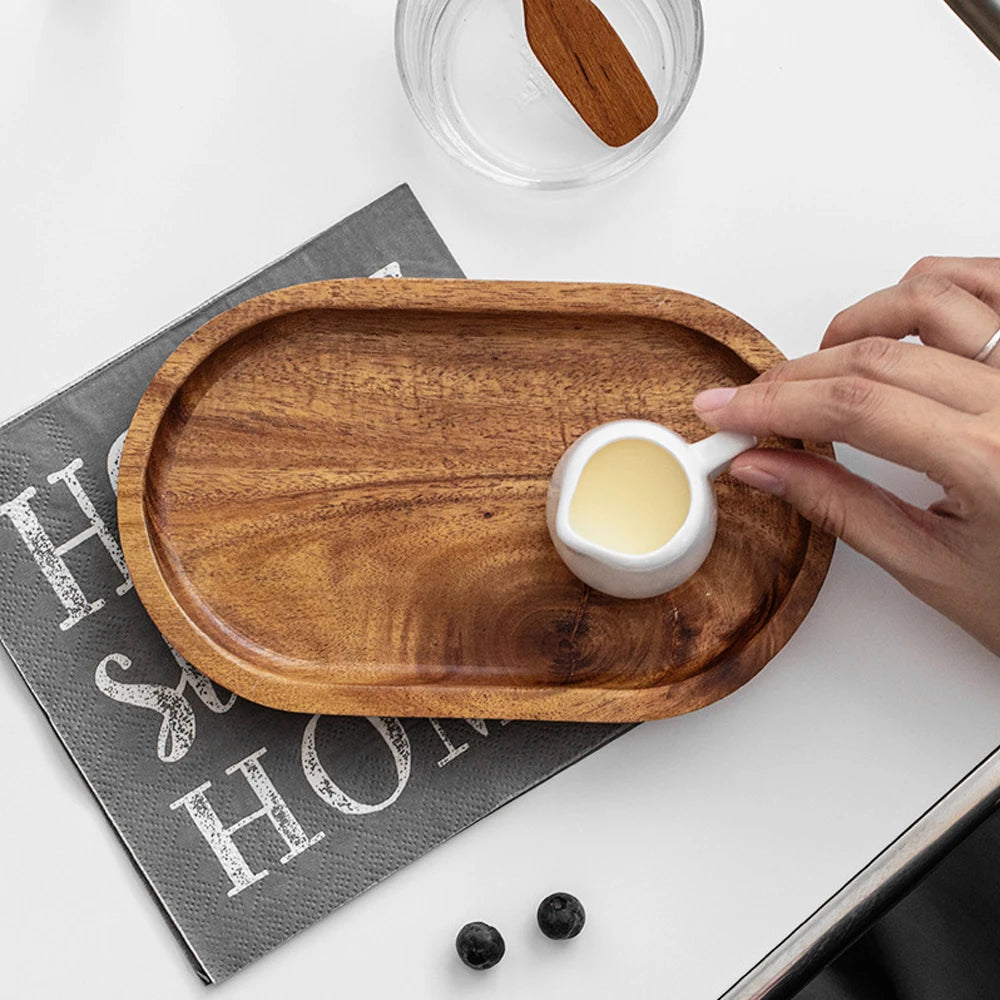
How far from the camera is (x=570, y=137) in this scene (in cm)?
86

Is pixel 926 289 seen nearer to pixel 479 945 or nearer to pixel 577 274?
pixel 577 274

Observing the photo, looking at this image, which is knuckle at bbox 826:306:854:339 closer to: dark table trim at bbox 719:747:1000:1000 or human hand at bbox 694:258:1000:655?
human hand at bbox 694:258:1000:655

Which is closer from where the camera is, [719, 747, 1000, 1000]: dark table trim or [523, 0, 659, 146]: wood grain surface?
[719, 747, 1000, 1000]: dark table trim

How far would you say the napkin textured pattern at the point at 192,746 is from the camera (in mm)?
816

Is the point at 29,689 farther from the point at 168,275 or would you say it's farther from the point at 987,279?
the point at 987,279

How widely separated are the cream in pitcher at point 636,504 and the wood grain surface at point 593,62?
0.25 meters

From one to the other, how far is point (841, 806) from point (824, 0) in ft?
1.98

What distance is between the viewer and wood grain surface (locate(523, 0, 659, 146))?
84cm

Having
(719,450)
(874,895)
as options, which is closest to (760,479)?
(719,450)

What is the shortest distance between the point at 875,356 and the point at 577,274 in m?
0.24

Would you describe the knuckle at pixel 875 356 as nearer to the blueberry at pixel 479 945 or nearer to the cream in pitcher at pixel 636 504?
the cream in pitcher at pixel 636 504

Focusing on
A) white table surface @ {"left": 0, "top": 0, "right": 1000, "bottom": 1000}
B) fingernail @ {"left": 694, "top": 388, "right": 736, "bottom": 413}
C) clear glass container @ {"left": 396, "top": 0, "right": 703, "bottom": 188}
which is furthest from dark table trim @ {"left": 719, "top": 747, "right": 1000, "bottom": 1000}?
clear glass container @ {"left": 396, "top": 0, "right": 703, "bottom": 188}

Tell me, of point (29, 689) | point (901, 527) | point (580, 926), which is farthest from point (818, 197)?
point (29, 689)

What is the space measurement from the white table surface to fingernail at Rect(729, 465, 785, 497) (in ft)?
0.34
